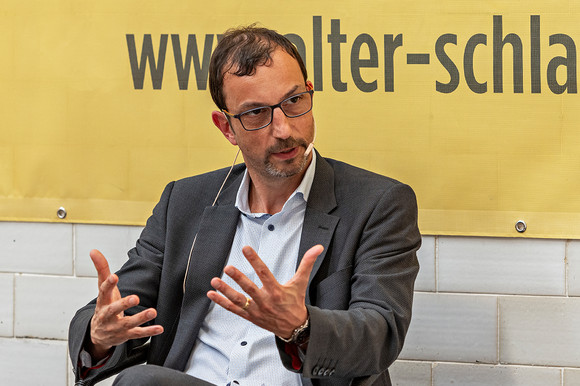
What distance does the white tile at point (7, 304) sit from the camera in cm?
265

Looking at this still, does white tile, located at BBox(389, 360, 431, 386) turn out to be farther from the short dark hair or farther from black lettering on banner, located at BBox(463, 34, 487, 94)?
the short dark hair

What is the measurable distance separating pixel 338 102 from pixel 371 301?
33.9 inches

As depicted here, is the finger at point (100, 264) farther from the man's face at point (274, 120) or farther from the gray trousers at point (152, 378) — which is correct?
the man's face at point (274, 120)

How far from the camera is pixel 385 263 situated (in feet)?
5.63

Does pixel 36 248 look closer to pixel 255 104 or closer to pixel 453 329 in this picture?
pixel 255 104

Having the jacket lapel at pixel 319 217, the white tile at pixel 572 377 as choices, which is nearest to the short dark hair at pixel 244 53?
the jacket lapel at pixel 319 217

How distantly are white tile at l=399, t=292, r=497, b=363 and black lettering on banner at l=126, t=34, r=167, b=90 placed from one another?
3.53 feet

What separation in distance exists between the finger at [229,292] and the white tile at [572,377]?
1283 mm

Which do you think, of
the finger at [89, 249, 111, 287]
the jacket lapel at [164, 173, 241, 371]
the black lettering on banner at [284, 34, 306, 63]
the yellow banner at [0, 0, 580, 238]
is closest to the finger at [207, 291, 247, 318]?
the finger at [89, 249, 111, 287]

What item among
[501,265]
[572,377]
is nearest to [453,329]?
[501,265]

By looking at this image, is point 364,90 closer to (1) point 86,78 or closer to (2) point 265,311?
(1) point 86,78

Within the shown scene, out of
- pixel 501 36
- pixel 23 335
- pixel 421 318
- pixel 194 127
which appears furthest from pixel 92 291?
pixel 501 36

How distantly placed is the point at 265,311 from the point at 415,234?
54 cm

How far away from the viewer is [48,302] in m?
2.62
